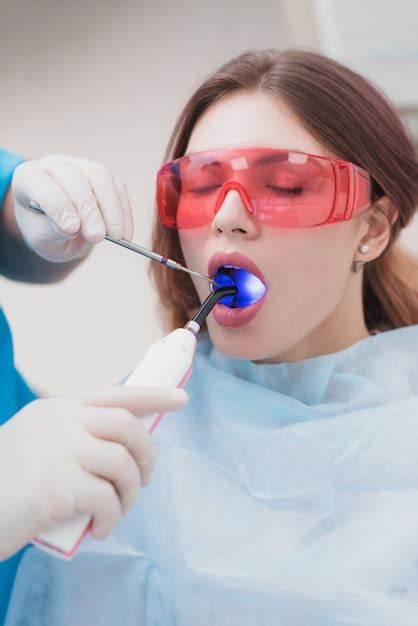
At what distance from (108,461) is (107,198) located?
0.45 metres

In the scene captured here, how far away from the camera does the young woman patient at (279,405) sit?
2.61 ft

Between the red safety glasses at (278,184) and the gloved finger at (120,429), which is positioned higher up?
the red safety glasses at (278,184)

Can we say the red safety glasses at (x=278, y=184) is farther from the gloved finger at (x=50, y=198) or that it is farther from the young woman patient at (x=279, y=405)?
the gloved finger at (x=50, y=198)

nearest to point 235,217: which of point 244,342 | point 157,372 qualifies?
point 244,342

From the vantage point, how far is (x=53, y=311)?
1948mm

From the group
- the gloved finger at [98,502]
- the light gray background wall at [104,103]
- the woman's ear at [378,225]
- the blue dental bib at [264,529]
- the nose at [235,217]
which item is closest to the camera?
the gloved finger at [98,502]

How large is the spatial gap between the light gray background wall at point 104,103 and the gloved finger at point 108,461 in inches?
49.5

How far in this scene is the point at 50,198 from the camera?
902 mm

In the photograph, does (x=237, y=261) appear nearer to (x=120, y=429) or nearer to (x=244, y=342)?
(x=244, y=342)

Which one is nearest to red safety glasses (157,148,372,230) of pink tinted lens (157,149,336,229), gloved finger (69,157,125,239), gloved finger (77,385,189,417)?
pink tinted lens (157,149,336,229)

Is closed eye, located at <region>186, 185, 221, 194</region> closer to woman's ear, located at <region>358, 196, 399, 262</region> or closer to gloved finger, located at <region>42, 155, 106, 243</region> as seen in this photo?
gloved finger, located at <region>42, 155, 106, 243</region>

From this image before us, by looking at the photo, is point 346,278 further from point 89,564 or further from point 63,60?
point 63,60

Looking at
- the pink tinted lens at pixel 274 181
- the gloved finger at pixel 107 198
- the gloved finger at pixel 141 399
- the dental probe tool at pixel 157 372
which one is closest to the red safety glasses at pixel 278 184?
the pink tinted lens at pixel 274 181

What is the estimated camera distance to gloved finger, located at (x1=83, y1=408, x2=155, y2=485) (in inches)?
24.0
